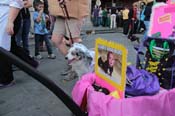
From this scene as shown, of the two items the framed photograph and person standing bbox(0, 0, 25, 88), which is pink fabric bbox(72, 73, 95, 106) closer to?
the framed photograph

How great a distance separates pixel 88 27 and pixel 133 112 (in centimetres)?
1495

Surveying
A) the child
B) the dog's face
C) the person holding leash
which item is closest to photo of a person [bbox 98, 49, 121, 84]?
the dog's face

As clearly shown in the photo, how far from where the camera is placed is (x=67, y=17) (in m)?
4.18

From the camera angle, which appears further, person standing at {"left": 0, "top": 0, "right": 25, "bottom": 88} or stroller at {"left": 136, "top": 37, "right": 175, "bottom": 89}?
person standing at {"left": 0, "top": 0, "right": 25, "bottom": 88}

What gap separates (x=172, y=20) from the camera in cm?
275

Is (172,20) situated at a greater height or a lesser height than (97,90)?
greater

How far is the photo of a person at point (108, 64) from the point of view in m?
2.15

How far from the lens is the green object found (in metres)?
2.82

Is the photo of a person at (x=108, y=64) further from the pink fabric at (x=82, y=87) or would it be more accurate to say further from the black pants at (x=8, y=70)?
the black pants at (x=8, y=70)

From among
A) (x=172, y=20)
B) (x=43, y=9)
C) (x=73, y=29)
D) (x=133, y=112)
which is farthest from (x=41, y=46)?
(x=133, y=112)

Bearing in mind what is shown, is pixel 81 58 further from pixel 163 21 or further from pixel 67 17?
pixel 163 21

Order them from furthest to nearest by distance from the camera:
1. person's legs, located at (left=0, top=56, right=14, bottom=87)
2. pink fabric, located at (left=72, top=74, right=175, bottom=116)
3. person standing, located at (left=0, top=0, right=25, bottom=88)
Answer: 1. person's legs, located at (left=0, top=56, right=14, bottom=87)
2. person standing, located at (left=0, top=0, right=25, bottom=88)
3. pink fabric, located at (left=72, top=74, right=175, bottom=116)

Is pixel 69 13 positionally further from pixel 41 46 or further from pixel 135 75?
pixel 41 46

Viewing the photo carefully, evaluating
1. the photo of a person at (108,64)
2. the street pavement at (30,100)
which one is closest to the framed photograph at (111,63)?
the photo of a person at (108,64)
